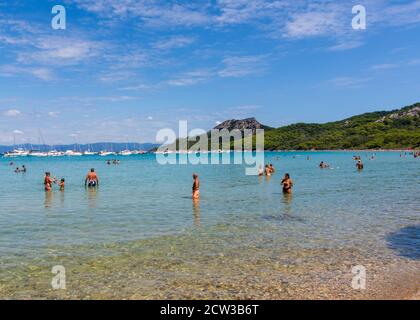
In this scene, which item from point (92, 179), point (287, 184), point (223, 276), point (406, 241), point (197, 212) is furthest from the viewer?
point (92, 179)

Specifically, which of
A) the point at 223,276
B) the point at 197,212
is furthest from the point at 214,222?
the point at 223,276

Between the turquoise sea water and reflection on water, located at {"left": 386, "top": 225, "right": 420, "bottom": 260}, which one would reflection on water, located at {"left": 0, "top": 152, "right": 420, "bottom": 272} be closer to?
the turquoise sea water

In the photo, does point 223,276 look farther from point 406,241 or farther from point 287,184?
point 287,184

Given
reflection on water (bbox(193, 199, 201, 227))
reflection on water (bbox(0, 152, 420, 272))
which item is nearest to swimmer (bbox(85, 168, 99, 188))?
reflection on water (bbox(0, 152, 420, 272))

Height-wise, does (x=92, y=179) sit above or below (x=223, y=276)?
above

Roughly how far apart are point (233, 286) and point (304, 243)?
5.62m

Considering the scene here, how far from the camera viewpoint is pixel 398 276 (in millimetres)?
11266

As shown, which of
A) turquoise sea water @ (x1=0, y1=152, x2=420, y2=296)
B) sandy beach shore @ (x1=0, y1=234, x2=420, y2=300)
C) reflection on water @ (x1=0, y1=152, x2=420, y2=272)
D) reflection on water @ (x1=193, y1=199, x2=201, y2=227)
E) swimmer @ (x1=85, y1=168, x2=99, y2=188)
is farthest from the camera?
swimmer @ (x1=85, y1=168, x2=99, y2=188)

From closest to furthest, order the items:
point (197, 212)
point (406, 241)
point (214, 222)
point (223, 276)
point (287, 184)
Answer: point (223, 276), point (406, 241), point (214, 222), point (197, 212), point (287, 184)

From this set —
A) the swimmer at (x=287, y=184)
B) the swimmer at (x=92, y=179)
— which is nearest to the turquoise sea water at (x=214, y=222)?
the swimmer at (x=287, y=184)
